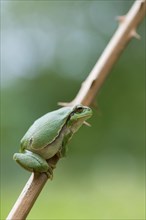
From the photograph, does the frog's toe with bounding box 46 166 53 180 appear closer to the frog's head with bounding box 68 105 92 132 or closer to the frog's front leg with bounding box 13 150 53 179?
the frog's front leg with bounding box 13 150 53 179

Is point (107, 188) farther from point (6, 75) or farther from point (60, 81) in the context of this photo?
point (60, 81)

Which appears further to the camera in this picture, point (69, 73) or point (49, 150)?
point (69, 73)

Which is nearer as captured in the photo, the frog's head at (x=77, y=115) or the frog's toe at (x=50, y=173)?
the frog's toe at (x=50, y=173)

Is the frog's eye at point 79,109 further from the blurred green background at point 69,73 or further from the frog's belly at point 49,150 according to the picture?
the blurred green background at point 69,73

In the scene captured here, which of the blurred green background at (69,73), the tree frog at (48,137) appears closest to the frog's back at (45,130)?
the tree frog at (48,137)

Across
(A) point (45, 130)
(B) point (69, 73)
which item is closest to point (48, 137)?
(A) point (45, 130)

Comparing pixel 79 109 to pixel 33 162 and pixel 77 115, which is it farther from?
pixel 33 162

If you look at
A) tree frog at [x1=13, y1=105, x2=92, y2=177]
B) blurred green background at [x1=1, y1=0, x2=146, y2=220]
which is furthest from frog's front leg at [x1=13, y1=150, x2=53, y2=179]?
blurred green background at [x1=1, y1=0, x2=146, y2=220]
